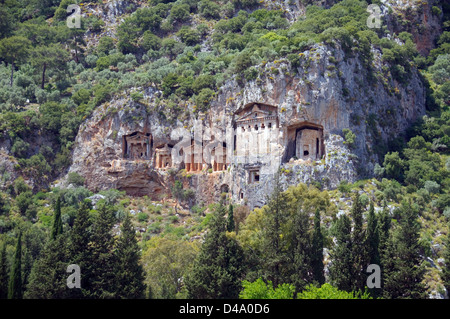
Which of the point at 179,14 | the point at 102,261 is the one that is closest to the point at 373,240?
the point at 102,261

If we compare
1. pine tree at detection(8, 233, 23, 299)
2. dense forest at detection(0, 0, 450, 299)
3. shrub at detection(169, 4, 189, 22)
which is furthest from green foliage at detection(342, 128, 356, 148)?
shrub at detection(169, 4, 189, 22)

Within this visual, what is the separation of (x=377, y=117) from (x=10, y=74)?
56753 mm

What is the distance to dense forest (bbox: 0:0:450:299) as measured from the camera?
200 feet

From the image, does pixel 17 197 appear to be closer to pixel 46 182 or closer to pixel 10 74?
pixel 46 182

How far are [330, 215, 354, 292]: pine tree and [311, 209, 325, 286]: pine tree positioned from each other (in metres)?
0.95

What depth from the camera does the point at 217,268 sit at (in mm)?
61250

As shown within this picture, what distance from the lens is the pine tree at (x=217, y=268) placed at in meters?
60.6

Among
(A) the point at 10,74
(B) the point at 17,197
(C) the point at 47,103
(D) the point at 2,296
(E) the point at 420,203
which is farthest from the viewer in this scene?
(A) the point at 10,74

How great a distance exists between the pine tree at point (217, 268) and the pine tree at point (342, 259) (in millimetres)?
8132

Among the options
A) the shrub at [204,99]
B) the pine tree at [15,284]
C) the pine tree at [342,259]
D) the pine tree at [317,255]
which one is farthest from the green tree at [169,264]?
the shrub at [204,99]

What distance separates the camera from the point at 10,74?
10962 cm

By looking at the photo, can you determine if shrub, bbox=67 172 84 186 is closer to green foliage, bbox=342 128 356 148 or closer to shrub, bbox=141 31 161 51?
green foliage, bbox=342 128 356 148

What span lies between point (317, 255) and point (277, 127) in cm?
2489
